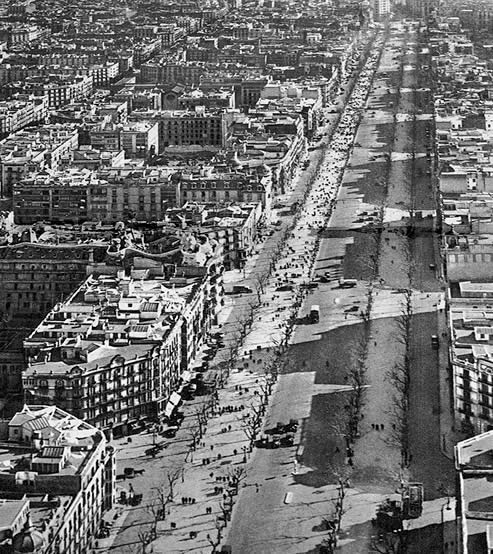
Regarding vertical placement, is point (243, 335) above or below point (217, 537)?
above

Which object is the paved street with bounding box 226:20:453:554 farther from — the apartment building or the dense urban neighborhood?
the apartment building

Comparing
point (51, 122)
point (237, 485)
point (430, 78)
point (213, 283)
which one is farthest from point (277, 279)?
point (430, 78)

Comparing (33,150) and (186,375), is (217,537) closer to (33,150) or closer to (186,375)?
(186,375)

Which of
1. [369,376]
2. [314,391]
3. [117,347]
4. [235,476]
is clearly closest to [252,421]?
[314,391]

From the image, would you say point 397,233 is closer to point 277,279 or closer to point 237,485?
point 277,279

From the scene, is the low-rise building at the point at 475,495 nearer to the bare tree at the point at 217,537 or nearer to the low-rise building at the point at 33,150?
the bare tree at the point at 217,537

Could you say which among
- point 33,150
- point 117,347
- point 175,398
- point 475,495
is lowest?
point 175,398

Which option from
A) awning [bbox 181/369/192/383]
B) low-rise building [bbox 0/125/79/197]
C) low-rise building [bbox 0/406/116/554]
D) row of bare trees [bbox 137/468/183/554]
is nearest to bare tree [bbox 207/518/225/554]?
row of bare trees [bbox 137/468/183/554]

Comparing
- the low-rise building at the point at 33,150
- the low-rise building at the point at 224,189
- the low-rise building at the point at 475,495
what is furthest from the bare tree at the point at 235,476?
the low-rise building at the point at 33,150
